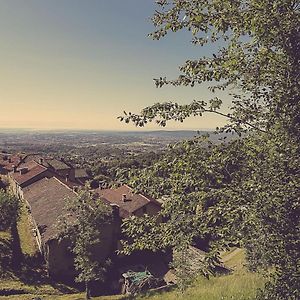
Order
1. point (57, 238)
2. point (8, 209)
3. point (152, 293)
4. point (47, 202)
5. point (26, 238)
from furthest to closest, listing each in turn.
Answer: point (47, 202) < point (26, 238) < point (8, 209) < point (57, 238) < point (152, 293)

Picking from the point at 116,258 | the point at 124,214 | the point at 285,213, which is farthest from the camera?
the point at 124,214

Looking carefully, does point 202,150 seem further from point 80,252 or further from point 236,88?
point 80,252

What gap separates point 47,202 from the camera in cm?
3919

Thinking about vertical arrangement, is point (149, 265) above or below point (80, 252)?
below

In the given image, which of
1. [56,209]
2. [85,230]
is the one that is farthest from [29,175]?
[85,230]

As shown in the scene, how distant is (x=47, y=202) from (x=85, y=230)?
13.9 m

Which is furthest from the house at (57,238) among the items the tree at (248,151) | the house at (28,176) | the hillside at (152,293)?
the tree at (248,151)

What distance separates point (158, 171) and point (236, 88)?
8.56ft

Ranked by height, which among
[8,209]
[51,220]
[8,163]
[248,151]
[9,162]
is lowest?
[51,220]

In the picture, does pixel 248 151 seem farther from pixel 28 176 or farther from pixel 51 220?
pixel 28 176

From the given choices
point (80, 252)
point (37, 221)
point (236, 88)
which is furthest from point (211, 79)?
point (37, 221)

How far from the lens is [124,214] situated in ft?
128

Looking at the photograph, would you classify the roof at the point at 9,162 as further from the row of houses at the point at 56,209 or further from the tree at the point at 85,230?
the tree at the point at 85,230

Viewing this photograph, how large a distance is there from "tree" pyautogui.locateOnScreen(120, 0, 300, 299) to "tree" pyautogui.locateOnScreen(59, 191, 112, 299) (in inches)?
827
